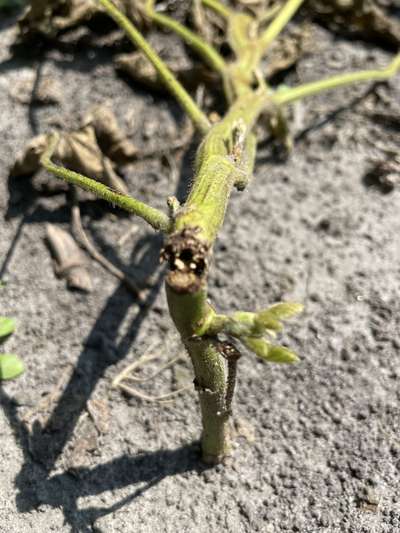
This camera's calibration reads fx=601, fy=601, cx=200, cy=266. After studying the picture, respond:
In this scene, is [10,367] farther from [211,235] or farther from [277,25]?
[277,25]

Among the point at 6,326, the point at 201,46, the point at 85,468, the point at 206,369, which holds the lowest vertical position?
the point at 85,468

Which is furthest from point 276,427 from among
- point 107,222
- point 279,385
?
point 107,222

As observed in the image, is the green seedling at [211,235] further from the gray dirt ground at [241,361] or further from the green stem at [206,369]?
the gray dirt ground at [241,361]

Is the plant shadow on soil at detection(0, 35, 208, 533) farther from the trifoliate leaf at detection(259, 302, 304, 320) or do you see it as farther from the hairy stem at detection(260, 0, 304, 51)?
the hairy stem at detection(260, 0, 304, 51)

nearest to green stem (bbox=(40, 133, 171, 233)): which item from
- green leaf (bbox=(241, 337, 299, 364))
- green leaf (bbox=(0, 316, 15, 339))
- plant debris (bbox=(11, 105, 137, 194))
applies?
green leaf (bbox=(241, 337, 299, 364))

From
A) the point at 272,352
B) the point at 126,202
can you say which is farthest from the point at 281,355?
the point at 126,202

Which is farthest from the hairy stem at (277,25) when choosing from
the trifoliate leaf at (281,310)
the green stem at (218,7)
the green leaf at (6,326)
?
the trifoliate leaf at (281,310)

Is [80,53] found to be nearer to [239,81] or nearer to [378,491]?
[239,81]
